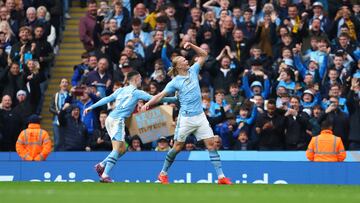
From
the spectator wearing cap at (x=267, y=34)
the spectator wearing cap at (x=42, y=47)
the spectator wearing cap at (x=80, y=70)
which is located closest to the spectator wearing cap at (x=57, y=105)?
the spectator wearing cap at (x=80, y=70)

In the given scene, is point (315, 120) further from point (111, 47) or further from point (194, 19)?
point (111, 47)

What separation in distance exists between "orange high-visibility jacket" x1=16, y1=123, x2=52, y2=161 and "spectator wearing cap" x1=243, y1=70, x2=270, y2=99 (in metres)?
4.91

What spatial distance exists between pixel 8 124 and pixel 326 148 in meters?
8.73

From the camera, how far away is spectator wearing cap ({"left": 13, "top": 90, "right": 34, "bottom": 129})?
1104 inches

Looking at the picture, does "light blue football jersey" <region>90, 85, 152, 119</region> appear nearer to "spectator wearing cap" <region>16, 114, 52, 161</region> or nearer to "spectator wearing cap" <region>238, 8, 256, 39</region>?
"spectator wearing cap" <region>16, 114, 52, 161</region>

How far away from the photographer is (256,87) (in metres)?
26.0

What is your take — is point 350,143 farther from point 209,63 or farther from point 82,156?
point 82,156

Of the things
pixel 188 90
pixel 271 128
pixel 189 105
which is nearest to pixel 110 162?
pixel 189 105

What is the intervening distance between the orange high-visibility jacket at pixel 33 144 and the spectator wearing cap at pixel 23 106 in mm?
2679

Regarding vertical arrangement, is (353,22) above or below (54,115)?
above

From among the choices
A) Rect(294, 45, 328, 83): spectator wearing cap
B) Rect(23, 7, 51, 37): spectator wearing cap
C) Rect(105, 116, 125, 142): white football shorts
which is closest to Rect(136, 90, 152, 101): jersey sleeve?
Rect(105, 116, 125, 142): white football shorts

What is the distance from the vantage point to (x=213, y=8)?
29.4 meters

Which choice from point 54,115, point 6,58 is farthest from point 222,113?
point 6,58

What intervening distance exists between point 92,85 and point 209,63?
116 inches
